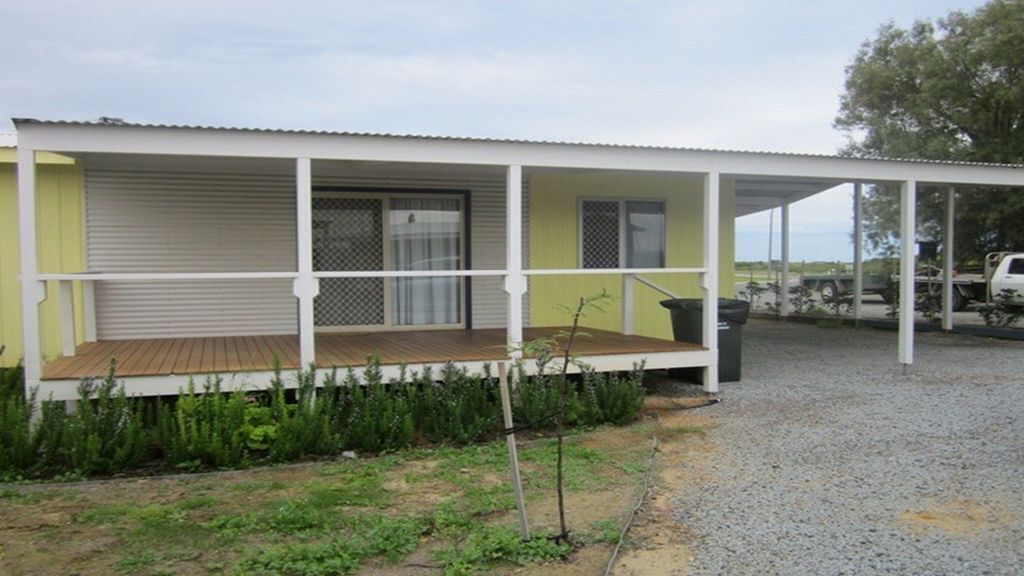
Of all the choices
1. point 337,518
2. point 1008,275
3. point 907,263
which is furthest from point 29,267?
point 1008,275

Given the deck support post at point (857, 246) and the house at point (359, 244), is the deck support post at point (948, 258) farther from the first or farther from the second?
the house at point (359, 244)

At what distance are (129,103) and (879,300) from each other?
23.8m

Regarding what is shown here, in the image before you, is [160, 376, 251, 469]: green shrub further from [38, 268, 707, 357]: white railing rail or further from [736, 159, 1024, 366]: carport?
[736, 159, 1024, 366]: carport

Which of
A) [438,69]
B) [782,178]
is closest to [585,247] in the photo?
[782,178]

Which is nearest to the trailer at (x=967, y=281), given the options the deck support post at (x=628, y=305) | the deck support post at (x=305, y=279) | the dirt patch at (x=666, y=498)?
the deck support post at (x=628, y=305)

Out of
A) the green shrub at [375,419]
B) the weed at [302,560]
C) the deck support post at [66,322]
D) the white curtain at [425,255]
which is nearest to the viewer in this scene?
the weed at [302,560]

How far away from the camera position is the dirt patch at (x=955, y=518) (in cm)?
409

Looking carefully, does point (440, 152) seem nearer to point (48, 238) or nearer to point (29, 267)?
point (29, 267)

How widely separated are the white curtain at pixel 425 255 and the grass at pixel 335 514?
3.86 meters

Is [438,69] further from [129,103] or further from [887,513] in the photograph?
[887,513]

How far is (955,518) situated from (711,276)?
386 cm

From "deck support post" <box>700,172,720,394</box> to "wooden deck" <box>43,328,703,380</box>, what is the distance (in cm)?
19

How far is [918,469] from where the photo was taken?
17.3 feet

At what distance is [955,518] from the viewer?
4254 millimetres
